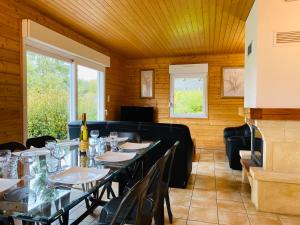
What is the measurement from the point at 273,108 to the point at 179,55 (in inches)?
155

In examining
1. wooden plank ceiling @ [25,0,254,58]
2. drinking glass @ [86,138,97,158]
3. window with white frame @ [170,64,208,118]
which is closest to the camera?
drinking glass @ [86,138,97,158]

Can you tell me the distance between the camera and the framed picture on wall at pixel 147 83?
6512mm

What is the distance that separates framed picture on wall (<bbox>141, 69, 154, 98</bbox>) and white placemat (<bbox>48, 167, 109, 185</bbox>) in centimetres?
507

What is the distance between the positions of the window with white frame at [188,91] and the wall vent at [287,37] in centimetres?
344

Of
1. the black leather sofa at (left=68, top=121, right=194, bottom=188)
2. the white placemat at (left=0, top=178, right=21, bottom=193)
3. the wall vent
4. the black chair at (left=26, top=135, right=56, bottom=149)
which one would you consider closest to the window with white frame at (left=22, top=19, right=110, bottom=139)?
the black chair at (left=26, top=135, right=56, bottom=149)

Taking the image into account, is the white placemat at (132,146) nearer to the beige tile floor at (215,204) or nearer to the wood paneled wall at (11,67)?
the beige tile floor at (215,204)

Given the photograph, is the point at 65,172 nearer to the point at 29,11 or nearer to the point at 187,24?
the point at 29,11

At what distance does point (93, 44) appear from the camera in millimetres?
4863

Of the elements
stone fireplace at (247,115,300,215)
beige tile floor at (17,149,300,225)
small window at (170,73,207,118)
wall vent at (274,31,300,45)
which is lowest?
beige tile floor at (17,149,300,225)

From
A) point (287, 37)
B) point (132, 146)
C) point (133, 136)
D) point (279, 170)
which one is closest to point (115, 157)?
point (132, 146)

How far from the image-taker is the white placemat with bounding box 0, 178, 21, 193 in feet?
4.02

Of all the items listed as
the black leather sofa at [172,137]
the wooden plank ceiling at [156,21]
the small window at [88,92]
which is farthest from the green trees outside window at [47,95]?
the black leather sofa at [172,137]

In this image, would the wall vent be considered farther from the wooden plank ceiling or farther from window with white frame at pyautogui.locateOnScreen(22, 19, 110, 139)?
window with white frame at pyautogui.locateOnScreen(22, 19, 110, 139)

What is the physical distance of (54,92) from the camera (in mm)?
3906
